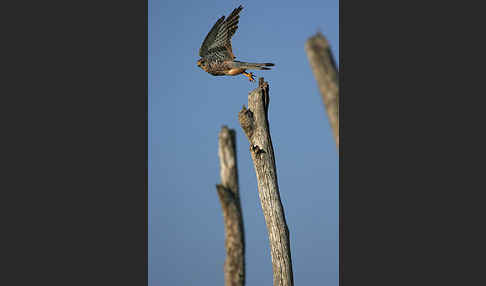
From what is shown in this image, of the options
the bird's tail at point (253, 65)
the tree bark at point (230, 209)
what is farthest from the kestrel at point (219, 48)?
the tree bark at point (230, 209)

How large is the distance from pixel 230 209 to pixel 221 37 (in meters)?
3.78

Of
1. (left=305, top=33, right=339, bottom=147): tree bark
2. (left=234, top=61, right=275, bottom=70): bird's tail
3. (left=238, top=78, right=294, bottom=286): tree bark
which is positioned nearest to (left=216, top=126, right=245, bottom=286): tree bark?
(left=238, top=78, right=294, bottom=286): tree bark

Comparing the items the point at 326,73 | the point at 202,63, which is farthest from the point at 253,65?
the point at 326,73

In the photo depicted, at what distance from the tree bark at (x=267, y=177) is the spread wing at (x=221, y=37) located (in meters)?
0.76

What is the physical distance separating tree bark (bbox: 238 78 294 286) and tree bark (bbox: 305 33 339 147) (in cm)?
257

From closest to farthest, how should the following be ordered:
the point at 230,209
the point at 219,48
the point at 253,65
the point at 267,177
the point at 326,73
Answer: the point at 326,73 → the point at 253,65 → the point at 267,177 → the point at 219,48 → the point at 230,209

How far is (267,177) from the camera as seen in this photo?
8031 millimetres

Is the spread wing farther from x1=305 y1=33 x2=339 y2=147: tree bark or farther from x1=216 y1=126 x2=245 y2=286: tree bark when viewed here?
x1=305 y1=33 x2=339 y2=147: tree bark

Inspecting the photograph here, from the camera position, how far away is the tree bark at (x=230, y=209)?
1041 centimetres

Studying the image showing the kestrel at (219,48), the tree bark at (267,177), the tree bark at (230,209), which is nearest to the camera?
the tree bark at (267,177)

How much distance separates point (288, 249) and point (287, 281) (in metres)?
0.48

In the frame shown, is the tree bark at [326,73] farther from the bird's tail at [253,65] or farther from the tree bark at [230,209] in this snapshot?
the tree bark at [230,209]

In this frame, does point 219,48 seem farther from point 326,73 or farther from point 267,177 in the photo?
Answer: point 326,73
